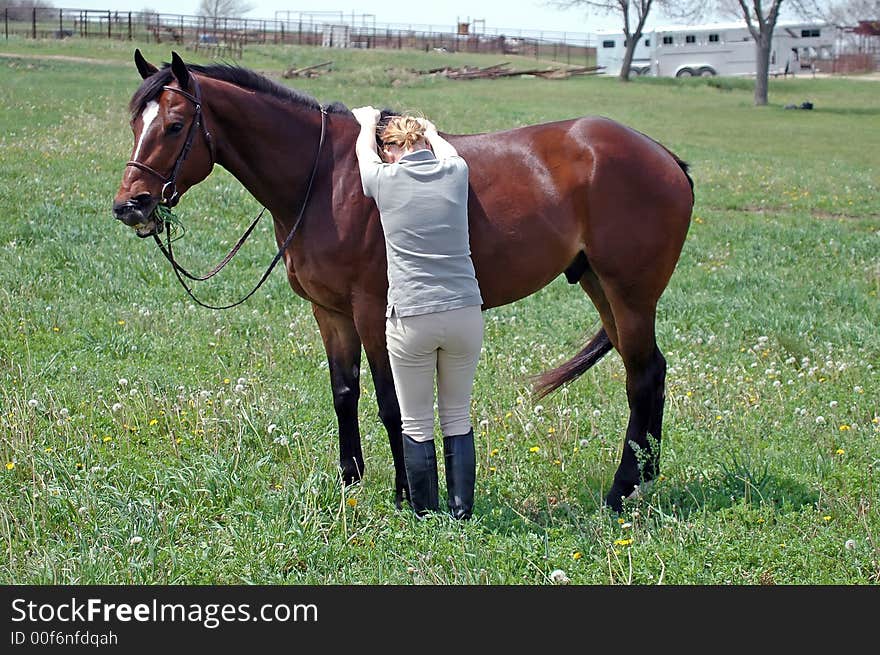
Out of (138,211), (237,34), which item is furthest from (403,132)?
(237,34)

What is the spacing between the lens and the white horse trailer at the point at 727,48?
2320 inches

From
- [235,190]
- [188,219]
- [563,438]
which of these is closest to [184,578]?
[563,438]

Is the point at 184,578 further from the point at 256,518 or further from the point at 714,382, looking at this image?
the point at 714,382

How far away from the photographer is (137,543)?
4359 mm

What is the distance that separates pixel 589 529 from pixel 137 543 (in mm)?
2122

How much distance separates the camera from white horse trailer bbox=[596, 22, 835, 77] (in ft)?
193

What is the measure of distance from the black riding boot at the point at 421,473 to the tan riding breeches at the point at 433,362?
5 cm

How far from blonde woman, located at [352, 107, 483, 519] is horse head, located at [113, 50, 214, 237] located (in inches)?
33.8

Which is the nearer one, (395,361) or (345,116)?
(395,361)

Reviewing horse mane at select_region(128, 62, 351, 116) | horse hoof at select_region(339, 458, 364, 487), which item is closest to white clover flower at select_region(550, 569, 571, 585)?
horse hoof at select_region(339, 458, 364, 487)

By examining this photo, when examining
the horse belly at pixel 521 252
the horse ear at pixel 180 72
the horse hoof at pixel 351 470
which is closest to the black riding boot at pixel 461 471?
the horse hoof at pixel 351 470

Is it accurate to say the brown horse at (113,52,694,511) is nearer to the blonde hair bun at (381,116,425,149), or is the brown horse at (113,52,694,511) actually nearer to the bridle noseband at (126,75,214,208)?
the bridle noseband at (126,75,214,208)

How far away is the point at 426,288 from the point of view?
4441mm
